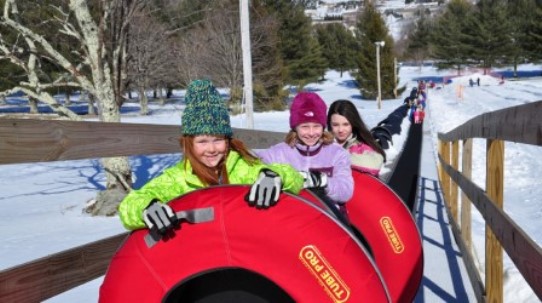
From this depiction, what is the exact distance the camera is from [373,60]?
48.3 meters

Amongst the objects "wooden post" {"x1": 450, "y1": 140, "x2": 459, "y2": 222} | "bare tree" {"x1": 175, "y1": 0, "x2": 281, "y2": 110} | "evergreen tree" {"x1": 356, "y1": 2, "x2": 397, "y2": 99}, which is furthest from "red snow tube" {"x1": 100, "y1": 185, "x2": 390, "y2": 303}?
"evergreen tree" {"x1": 356, "y1": 2, "x2": 397, "y2": 99}

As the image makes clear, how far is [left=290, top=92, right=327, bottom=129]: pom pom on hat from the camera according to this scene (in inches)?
143

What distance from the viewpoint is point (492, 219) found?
2857mm

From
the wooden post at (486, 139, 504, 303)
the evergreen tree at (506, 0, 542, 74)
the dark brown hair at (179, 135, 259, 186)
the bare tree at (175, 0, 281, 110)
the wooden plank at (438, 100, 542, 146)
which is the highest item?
the evergreen tree at (506, 0, 542, 74)

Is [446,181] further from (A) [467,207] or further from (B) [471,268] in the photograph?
(B) [471,268]

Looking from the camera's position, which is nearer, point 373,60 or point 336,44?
point 373,60

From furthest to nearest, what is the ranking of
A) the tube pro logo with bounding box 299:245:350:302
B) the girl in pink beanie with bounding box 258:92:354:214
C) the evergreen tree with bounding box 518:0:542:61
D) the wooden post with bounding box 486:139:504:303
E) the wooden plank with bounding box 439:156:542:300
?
the evergreen tree with bounding box 518:0:542:61
the girl in pink beanie with bounding box 258:92:354:214
the wooden post with bounding box 486:139:504:303
the wooden plank with bounding box 439:156:542:300
the tube pro logo with bounding box 299:245:350:302

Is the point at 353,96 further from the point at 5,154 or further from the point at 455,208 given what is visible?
the point at 5,154

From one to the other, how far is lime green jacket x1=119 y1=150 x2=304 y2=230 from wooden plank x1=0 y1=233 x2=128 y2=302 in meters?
0.52

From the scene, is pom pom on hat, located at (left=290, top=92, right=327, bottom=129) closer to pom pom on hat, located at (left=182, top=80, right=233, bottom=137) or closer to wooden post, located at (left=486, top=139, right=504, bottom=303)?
wooden post, located at (left=486, top=139, right=504, bottom=303)

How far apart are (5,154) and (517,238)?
2.03 meters

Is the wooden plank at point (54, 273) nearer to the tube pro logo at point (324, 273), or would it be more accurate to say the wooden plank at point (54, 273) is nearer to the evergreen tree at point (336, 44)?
the tube pro logo at point (324, 273)

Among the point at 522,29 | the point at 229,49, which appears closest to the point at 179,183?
the point at 229,49

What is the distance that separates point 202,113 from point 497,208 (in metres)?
1.46
